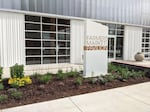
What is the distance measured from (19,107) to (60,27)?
374 inches

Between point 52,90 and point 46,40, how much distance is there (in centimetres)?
722

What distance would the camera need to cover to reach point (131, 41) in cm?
1712

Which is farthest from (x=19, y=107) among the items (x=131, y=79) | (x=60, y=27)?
(x=60, y=27)

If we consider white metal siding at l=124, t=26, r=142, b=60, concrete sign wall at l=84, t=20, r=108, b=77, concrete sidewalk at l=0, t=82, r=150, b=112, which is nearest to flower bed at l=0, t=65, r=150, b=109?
concrete sidewalk at l=0, t=82, r=150, b=112

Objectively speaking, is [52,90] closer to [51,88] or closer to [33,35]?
[51,88]

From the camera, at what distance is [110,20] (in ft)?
49.9

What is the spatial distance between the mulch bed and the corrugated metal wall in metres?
6.35

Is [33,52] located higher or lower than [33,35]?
lower

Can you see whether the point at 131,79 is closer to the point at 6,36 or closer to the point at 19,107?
the point at 19,107

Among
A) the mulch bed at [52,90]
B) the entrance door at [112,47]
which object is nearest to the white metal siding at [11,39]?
the mulch bed at [52,90]

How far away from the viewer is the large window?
38.3ft

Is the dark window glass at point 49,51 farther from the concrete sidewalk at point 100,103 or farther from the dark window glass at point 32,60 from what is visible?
the concrete sidewalk at point 100,103

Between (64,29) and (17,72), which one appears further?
(64,29)

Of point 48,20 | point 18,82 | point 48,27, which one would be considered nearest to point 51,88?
point 18,82
